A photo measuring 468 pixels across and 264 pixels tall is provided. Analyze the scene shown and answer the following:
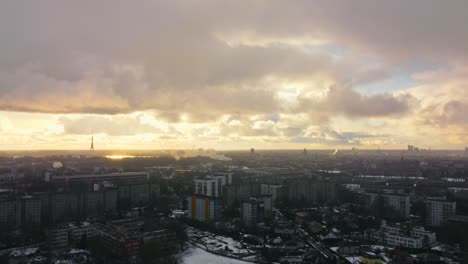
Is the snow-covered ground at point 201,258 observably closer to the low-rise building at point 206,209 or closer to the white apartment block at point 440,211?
the low-rise building at point 206,209

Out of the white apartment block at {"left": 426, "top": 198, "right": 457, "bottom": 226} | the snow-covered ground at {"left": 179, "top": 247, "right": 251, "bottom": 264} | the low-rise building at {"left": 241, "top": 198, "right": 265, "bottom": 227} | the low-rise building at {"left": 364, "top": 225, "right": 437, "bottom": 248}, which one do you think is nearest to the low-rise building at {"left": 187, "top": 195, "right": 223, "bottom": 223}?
the low-rise building at {"left": 241, "top": 198, "right": 265, "bottom": 227}

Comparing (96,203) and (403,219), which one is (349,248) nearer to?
(403,219)

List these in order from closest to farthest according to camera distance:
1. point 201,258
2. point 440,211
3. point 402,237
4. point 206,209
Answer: point 201,258 → point 402,237 → point 440,211 → point 206,209

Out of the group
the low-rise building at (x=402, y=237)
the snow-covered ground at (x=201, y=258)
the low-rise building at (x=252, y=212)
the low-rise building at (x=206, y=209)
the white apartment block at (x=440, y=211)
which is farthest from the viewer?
the low-rise building at (x=206, y=209)

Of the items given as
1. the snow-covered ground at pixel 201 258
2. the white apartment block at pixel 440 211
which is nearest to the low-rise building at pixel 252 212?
the snow-covered ground at pixel 201 258

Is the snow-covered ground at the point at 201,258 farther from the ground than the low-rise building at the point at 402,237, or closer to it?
closer to it

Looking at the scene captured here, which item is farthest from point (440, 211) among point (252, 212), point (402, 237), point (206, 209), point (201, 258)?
point (201, 258)

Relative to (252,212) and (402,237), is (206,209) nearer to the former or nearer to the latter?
(252,212)

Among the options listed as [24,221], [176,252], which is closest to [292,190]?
[176,252]

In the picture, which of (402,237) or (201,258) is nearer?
(201,258)
